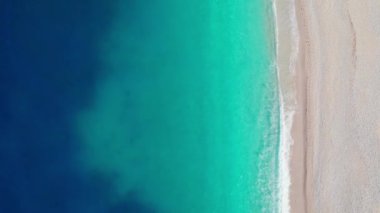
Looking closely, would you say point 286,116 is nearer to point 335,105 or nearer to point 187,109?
point 335,105

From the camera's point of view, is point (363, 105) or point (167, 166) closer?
point (363, 105)

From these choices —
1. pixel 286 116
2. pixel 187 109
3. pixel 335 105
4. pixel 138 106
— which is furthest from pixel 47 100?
pixel 335 105

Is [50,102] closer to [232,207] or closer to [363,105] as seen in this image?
[232,207]

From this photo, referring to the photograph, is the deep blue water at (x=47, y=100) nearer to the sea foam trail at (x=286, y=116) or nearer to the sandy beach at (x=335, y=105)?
the sea foam trail at (x=286, y=116)

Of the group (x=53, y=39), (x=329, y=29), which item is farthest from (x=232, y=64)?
(x=53, y=39)

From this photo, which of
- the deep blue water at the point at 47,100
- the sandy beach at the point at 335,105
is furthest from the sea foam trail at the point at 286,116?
the deep blue water at the point at 47,100

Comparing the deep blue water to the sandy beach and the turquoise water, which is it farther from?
the sandy beach

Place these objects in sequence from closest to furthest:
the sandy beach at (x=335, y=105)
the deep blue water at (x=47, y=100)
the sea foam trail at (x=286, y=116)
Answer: the sandy beach at (x=335, y=105)
the sea foam trail at (x=286, y=116)
the deep blue water at (x=47, y=100)
